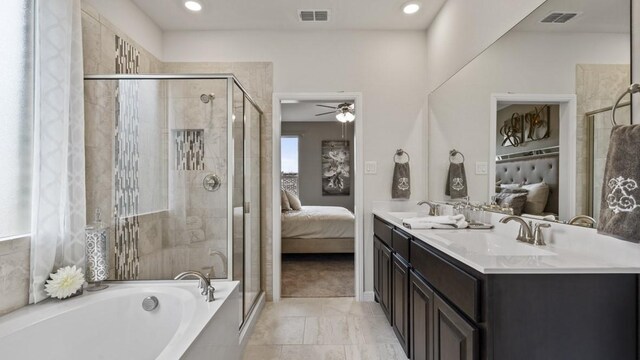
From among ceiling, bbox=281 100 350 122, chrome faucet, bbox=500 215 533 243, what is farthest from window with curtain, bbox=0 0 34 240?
ceiling, bbox=281 100 350 122

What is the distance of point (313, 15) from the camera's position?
276 cm

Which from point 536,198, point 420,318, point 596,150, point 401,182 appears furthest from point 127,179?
point 596,150

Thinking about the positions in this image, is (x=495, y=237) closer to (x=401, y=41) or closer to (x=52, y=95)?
(x=401, y=41)

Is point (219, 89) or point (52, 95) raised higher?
point (219, 89)

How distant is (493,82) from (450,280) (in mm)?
1278

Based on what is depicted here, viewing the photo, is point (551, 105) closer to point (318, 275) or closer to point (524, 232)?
point (524, 232)

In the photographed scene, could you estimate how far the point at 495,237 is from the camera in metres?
1.68

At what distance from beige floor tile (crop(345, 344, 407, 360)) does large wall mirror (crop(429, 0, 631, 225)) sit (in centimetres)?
116

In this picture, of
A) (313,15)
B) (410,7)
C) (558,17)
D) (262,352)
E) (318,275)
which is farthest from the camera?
(318,275)

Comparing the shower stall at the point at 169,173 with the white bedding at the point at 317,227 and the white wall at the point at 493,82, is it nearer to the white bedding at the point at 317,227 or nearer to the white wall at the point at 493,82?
the white wall at the point at 493,82

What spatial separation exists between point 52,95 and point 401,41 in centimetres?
275

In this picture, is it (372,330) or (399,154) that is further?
(399,154)

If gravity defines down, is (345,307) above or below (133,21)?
below

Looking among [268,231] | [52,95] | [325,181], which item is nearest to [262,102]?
[268,231]
